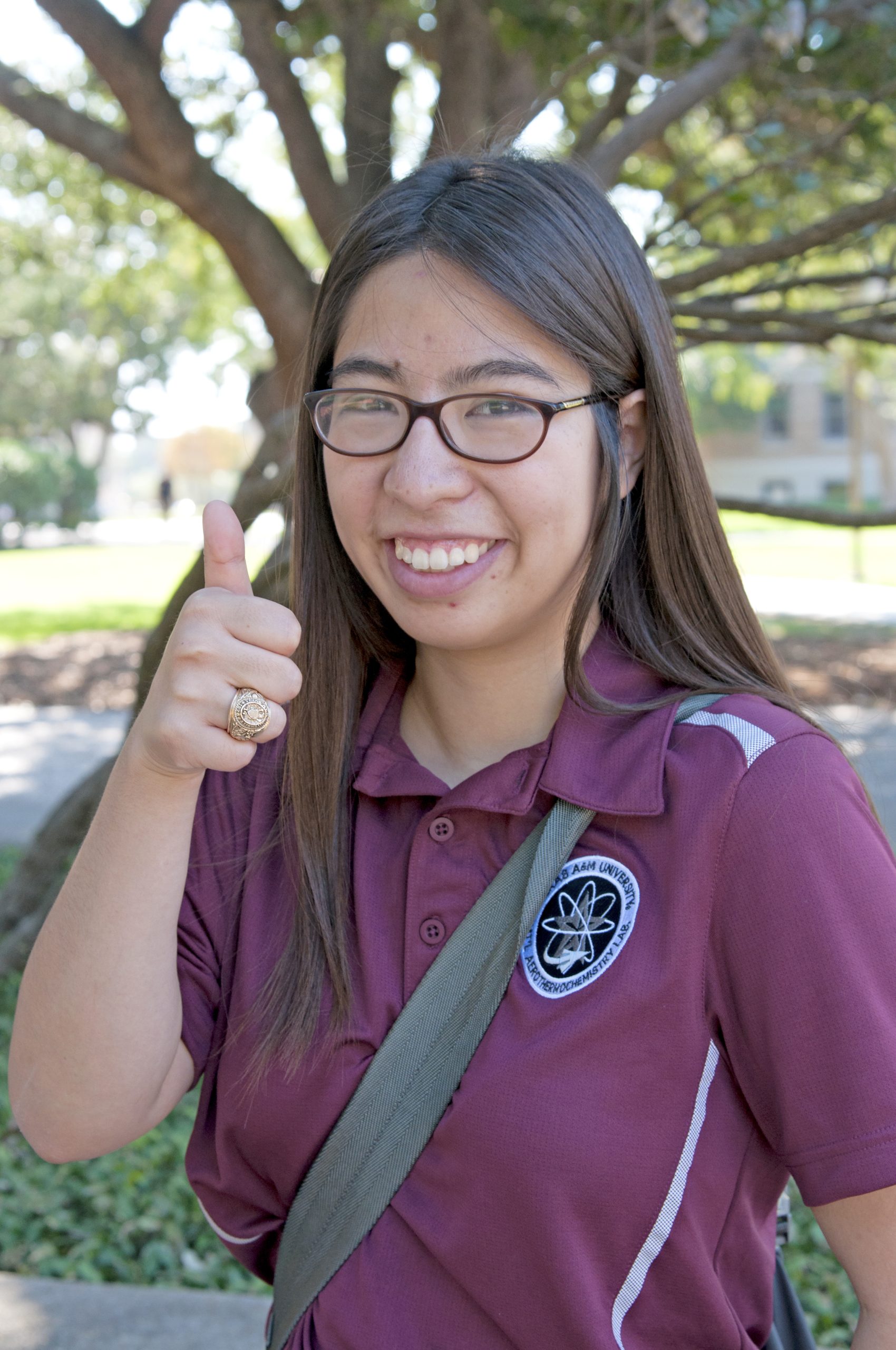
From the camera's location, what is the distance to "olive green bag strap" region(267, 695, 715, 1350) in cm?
158

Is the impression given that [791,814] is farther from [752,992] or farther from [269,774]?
[269,774]

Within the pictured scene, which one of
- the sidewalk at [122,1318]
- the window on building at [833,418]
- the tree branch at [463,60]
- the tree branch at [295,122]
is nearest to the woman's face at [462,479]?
the sidewalk at [122,1318]

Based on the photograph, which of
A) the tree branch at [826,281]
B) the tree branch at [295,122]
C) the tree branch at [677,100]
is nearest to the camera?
the tree branch at [826,281]

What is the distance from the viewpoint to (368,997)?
170cm

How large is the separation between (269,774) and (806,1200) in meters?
0.98

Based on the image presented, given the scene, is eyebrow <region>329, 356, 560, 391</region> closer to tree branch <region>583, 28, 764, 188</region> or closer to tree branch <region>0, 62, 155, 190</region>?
tree branch <region>583, 28, 764, 188</region>

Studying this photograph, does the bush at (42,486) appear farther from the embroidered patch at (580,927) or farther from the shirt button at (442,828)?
the embroidered patch at (580,927)

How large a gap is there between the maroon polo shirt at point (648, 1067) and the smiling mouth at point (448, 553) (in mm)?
296

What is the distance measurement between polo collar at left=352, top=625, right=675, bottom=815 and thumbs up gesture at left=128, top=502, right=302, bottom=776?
1.20 ft

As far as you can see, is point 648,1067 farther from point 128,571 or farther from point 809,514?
point 128,571

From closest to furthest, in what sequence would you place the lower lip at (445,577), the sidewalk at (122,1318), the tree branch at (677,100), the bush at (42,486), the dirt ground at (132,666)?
1. the lower lip at (445,577)
2. the sidewalk at (122,1318)
3. the tree branch at (677,100)
4. the dirt ground at (132,666)
5. the bush at (42,486)

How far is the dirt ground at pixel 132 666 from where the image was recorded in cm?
1023

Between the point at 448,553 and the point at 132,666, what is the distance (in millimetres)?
11344

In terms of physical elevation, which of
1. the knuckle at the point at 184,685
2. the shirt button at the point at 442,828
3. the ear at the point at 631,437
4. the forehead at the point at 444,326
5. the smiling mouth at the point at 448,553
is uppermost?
the forehead at the point at 444,326
